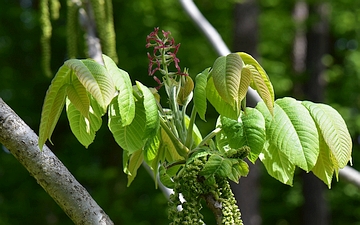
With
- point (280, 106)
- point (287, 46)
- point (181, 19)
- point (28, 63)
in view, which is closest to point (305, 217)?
point (287, 46)

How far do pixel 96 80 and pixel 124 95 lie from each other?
92 millimetres

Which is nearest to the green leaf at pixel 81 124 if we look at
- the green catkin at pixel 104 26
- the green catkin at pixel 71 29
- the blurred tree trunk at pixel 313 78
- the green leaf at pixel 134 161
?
the green leaf at pixel 134 161

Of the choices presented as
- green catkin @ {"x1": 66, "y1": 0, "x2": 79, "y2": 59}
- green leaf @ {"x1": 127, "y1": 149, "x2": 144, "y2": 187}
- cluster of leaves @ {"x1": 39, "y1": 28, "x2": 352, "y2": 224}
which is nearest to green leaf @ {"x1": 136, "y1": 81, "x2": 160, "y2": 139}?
cluster of leaves @ {"x1": 39, "y1": 28, "x2": 352, "y2": 224}

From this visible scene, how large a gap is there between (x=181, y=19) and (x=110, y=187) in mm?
3255

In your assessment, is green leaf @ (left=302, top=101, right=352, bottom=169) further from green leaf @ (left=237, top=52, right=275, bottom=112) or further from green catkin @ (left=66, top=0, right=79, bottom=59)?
green catkin @ (left=66, top=0, right=79, bottom=59)

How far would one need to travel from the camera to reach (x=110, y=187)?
9547 mm

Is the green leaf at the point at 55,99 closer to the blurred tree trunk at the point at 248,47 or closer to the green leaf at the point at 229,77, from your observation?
the green leaf at the point at 229,77

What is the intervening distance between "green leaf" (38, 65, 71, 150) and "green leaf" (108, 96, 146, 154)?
14 cm

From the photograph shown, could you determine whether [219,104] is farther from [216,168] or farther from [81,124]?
[81,124]

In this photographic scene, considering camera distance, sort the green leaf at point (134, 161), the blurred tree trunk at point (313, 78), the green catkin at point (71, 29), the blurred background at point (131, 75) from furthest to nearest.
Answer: the blurred tree trunk at point (313, 78) → the blurred background at point (131, 75) → the green catkin at point (71, 29) → the green leaf at point (134, 161)

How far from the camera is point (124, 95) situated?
4.90ft

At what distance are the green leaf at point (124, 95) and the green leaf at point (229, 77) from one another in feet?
0.78

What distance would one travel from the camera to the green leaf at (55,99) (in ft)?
4.89

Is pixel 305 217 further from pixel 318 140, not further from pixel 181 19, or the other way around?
pixel 318 140
